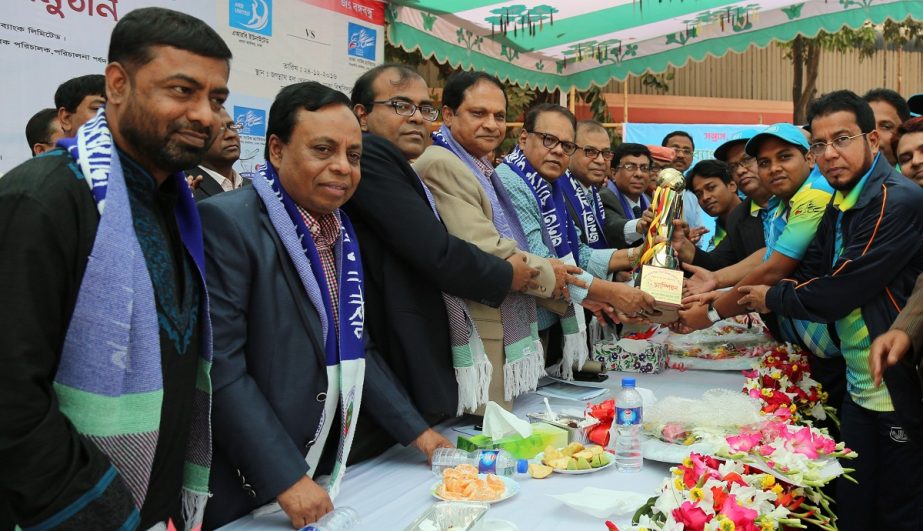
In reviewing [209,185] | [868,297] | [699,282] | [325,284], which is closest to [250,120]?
[209,185]

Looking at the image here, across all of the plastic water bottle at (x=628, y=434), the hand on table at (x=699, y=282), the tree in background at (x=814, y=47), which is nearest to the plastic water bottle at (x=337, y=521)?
the plastic water bottle at (x=628, y=434)

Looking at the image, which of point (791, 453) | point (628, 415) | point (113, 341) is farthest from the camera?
point (628, 415)

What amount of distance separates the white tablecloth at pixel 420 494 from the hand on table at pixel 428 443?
4 centimetres

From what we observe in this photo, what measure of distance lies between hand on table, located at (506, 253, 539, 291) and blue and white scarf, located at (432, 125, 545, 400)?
8cm

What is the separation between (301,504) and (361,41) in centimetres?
426

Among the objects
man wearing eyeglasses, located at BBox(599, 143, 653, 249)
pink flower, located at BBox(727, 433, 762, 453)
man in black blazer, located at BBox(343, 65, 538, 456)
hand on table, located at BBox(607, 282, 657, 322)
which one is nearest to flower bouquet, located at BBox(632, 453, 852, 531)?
pink flower, located at BBox(727, 433, 762, 453)

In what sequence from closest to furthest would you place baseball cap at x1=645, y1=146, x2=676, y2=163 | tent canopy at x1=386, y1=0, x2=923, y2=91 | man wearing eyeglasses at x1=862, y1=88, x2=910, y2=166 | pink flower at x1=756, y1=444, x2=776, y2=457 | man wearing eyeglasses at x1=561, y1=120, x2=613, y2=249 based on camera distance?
pink flower at x1=756, y1=444, x2=776, y2=457, man wearing eyeglasses at x1=862, y1=88, x2=910, y2=166, man wearing eyeglasses at x1=561, y1=120, x2=613, y2=249, tent canopy at x1=386, y1=0, x2=923, y2=91, baseball cap at x1=645, y1=146, x2=676, y2=163

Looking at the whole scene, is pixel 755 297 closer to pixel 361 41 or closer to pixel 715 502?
pixel 715 502

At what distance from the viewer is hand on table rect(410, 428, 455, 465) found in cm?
213

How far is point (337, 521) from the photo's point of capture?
1659 millimetres

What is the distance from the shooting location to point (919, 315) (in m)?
2.56


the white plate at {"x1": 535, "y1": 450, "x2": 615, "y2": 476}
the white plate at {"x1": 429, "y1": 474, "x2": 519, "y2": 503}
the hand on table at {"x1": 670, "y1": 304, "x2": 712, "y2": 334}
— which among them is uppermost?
the hand on table at {"x1": 670, "y1": 304, "x2": 712, "y2": 334}

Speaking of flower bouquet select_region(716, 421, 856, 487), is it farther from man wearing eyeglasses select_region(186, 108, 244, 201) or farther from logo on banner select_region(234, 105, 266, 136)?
logo on banner select_region(234, 105, 266, 136)

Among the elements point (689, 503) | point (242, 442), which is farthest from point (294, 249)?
point (689, 503)
